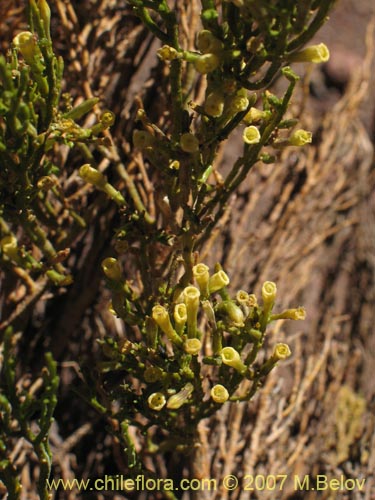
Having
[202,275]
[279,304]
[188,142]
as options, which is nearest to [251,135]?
[188,142]

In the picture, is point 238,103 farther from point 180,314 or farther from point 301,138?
point 180,314

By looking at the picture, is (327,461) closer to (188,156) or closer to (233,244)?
(233,244)

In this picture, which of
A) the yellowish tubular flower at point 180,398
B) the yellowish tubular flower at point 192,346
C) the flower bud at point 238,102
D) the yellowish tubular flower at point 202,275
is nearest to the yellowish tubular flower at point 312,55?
the flower bud at point 238,102

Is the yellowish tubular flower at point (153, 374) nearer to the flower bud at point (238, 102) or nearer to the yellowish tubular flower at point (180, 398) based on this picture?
the yellowish tubular flower at point (180, 398)

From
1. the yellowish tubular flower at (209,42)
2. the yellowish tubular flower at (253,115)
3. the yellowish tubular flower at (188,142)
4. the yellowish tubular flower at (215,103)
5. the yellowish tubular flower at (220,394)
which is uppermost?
the yellowish tubular flower at (209,42)

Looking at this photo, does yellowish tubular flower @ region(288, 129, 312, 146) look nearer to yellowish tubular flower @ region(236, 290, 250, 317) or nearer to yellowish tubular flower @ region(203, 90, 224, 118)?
yellowish tubular flower @ region(203, 90, 224, 118)

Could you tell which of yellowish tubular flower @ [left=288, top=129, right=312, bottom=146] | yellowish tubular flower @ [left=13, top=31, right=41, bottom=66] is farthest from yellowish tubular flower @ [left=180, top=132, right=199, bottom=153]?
Result: yellowish tubular flower @ [left=13, top=31, right=41, bottom=66]

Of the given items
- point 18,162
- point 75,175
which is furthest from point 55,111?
point 75,175
